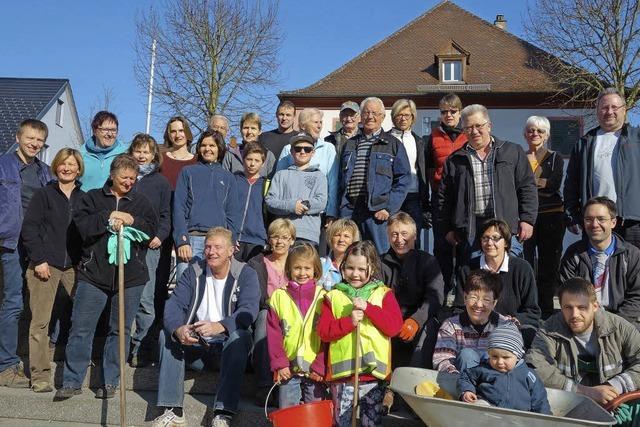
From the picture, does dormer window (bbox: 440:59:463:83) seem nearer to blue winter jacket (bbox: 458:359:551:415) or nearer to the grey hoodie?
the grey hoodie

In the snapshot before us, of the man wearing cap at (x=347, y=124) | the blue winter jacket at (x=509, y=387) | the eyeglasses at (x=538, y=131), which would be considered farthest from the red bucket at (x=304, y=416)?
the eyeglasses at (x=538, y=131)

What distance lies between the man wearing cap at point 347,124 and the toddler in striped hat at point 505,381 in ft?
11.7

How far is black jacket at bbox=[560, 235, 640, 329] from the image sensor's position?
4.75 m

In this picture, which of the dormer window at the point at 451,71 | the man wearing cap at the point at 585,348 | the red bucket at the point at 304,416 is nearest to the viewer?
the red bucket at the point at 304,416

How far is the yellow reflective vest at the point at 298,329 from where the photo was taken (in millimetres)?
4547

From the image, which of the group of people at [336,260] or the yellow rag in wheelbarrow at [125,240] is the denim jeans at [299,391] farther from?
the yellow rag in wheelbarrow at [125,240]

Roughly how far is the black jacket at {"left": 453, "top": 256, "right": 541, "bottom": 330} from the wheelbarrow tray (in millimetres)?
1200

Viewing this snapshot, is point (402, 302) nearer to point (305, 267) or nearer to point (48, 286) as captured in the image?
point (305, 267)

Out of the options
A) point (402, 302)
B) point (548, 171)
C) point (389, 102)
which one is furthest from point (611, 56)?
point (402, 302)

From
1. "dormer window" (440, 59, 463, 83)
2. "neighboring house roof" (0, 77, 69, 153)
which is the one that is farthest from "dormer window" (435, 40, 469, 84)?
"neighboring house roof" (0, 77, 69, 153)

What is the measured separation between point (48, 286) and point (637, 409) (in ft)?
14.3

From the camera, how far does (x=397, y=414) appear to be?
473 centimetres

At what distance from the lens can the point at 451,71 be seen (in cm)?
2652

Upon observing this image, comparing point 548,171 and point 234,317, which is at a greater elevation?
point 548,171
